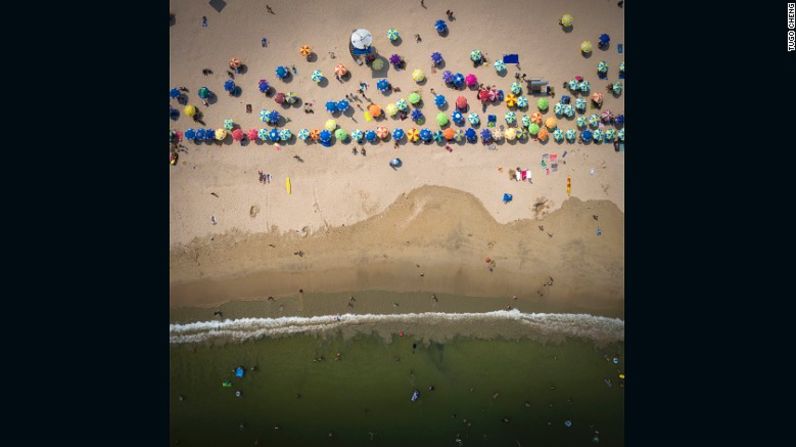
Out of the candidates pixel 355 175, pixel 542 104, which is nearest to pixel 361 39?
pixel 355 175

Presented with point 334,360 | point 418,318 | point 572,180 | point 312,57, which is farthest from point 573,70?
point 334,360

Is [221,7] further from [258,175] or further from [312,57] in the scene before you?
[258,175]

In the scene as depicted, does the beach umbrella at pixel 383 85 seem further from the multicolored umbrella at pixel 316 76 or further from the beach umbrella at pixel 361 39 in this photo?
the multicolored umbrella at pixel 316 76

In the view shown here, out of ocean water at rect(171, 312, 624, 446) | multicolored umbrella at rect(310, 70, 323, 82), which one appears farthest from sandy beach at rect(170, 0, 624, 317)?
ocean water at rect(171, 312, 624, 446)

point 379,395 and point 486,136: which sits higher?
point 486,136

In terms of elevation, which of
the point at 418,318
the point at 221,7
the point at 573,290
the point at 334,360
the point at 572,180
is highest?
the point at 221,7

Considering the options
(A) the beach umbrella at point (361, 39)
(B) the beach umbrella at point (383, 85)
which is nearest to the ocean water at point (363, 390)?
(B) the beach umbrella at point (383, 85)

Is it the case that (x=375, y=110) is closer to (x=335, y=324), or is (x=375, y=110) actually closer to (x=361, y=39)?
(x=361, y=39)
